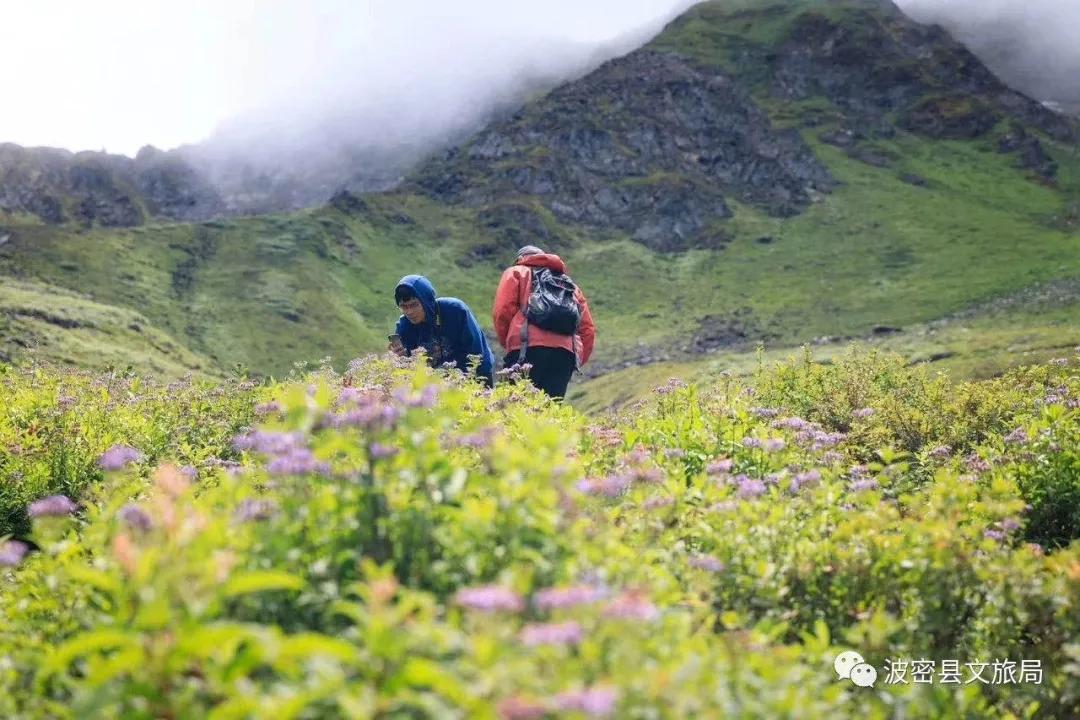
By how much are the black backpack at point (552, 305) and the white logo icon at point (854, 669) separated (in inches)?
287

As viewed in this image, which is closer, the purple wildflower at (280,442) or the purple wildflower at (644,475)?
the purple wildflower at (280,442)

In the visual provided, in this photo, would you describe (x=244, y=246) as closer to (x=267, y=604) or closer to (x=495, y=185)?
(x=495, y=185)

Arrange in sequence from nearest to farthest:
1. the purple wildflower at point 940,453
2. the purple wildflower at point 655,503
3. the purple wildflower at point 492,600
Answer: the purple wildflower at point 492,600 < the purple wildflower at point 655,503 < the purple wildflower at point 940,453

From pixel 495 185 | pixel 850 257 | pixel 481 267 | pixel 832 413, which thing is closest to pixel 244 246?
pixel 481 267

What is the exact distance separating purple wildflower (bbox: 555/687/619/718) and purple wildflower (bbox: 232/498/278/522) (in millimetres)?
2001

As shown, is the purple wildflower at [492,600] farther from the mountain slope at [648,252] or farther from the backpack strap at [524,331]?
the mountain slope at [648,252]

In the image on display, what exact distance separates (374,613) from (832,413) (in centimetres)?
974

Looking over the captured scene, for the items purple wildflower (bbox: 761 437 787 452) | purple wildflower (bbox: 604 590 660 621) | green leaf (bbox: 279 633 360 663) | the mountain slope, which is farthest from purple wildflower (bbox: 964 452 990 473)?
the mountain slope

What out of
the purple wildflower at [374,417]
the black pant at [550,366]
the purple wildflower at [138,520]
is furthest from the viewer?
the black pant at [550,366]

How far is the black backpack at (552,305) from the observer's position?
36.8 feet

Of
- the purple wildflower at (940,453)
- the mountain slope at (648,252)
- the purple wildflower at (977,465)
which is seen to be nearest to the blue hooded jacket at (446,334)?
the purple wildflower at (940,453)

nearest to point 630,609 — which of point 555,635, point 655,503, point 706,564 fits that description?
point 555,635

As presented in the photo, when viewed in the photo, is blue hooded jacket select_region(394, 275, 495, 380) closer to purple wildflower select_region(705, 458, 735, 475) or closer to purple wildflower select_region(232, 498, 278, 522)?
purple wildflower select_region(705, 458, 735, 475)

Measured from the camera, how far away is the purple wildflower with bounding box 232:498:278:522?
389cm
